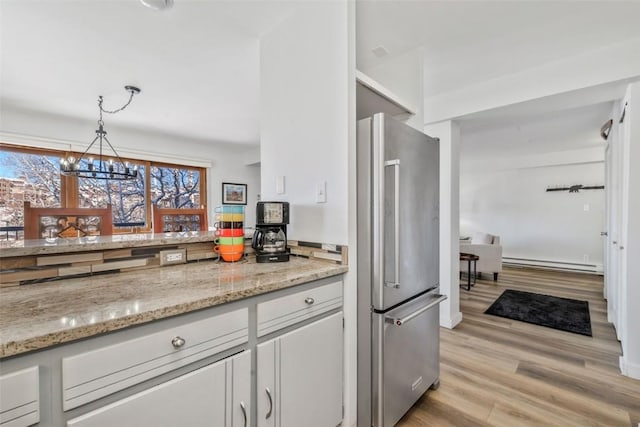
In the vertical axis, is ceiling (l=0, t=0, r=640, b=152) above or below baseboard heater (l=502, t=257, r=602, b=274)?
above

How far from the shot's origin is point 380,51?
7.43 feet

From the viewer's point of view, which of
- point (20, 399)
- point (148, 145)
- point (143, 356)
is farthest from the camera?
point (148, 145)

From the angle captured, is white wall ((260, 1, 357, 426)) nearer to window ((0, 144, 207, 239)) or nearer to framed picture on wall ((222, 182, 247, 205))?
window ((0, 144, 207, 239))

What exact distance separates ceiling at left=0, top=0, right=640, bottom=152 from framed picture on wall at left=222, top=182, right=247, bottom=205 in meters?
2.70

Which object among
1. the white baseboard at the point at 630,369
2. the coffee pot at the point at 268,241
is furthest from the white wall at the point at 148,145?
the white baseboard at the point at 630,369

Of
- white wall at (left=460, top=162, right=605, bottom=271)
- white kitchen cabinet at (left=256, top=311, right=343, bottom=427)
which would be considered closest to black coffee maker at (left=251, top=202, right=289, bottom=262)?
white kitchen cabinet at (left=256, top=311, right=343, bottom=427)

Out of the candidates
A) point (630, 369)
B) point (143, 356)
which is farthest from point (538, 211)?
point (143, 356)

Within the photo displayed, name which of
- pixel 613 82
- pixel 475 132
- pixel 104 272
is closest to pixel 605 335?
pixel 613 82

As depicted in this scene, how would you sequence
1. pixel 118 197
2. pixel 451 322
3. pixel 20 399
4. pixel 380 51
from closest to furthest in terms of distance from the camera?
pixel 20 399 → pixel 380 51 → pixel 451 322 → pixel 118 197

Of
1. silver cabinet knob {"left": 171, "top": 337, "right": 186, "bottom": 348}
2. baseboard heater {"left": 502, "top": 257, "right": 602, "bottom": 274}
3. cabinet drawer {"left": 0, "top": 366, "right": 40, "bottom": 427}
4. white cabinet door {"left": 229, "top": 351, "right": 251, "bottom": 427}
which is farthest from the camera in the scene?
baseboard heater {"left": 502, "top": 257, "right": 602, "bottom": 274}

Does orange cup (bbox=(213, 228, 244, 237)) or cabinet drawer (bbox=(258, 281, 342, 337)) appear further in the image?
orange cup (bbox=(213, 228, 244, 237))

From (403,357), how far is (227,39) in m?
2.43

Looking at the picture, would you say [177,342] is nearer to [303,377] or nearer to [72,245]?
[303,377]

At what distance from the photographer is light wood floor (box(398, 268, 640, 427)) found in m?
1.68
